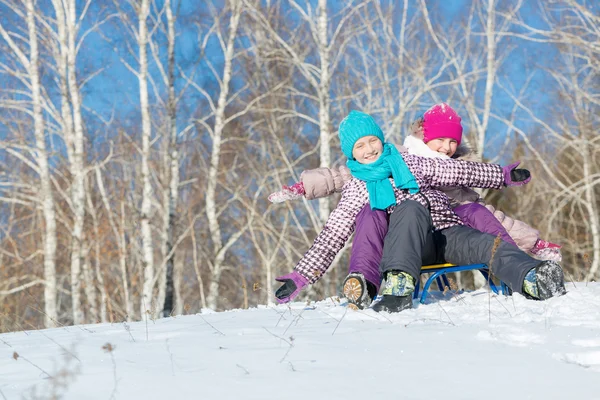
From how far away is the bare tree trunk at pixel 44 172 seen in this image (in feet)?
33.3

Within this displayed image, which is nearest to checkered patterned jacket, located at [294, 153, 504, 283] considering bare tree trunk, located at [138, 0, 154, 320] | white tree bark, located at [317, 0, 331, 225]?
white tree bark, located at [317, 0, 331, 225]

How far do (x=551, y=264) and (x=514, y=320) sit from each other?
1.89 ft

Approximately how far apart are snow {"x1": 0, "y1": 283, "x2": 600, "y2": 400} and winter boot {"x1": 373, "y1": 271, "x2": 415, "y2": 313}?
0.09 m

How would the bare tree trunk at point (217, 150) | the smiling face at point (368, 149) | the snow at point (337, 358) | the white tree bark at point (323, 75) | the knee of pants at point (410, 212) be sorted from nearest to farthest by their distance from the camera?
the snow at point (337, 358) → the knee of pants at point (410, 212) → the smiling face at point (368, 149) → the white tree bark at point (323, 75) → the bare tree trunk at point (217, 150)

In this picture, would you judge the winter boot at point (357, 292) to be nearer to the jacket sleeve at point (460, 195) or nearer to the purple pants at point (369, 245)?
the purple pants at point (369, 245)

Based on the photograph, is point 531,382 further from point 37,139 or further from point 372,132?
point 37,139

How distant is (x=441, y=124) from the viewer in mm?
4117

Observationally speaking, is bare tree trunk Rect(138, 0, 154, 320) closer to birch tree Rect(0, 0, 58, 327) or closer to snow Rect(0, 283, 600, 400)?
birch tree Rect(0, 0, 58, 327)

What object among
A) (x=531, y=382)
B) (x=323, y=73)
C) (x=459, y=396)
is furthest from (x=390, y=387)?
(x=323, y=73)

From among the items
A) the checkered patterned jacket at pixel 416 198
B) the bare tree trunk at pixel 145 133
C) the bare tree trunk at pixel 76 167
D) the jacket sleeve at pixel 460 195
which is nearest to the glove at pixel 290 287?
the checkered patterned jacket at pixel 416 198

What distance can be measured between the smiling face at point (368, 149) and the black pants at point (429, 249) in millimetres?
460

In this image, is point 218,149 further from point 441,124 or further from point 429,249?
point 429,249

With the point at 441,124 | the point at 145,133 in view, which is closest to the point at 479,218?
the point at 441,124

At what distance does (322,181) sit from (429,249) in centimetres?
77
